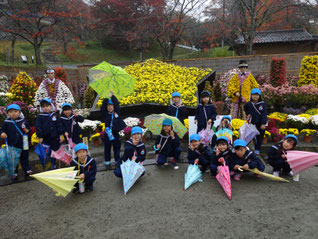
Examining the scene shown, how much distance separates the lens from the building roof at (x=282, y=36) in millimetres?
19016

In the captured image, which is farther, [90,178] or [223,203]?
[90,178]

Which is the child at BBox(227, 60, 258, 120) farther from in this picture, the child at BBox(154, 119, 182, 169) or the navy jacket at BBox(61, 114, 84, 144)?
the navy jacket at BBox(61, 114, 84, 144)

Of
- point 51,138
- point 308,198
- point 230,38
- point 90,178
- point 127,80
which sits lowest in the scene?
point 308,198

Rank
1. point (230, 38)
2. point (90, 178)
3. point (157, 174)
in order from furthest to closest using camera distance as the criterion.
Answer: point (230, 38) < point (157, 174) < point (90, 178)

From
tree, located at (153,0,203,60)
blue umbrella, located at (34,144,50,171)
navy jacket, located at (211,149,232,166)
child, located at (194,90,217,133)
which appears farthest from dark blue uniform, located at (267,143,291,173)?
tree, located at (153,0,203,60)

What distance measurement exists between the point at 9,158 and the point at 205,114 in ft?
14.1

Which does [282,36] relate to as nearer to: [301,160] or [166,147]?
[301,160]

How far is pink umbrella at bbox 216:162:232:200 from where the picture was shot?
3.60 m

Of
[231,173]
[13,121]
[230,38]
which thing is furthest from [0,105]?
[230,38]

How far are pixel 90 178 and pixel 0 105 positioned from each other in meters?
4.88

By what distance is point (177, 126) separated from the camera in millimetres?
4766

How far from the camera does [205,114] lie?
5438 mm

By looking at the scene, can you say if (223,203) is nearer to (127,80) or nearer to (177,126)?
(177,126)

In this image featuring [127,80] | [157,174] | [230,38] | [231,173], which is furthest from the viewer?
[230,38]
